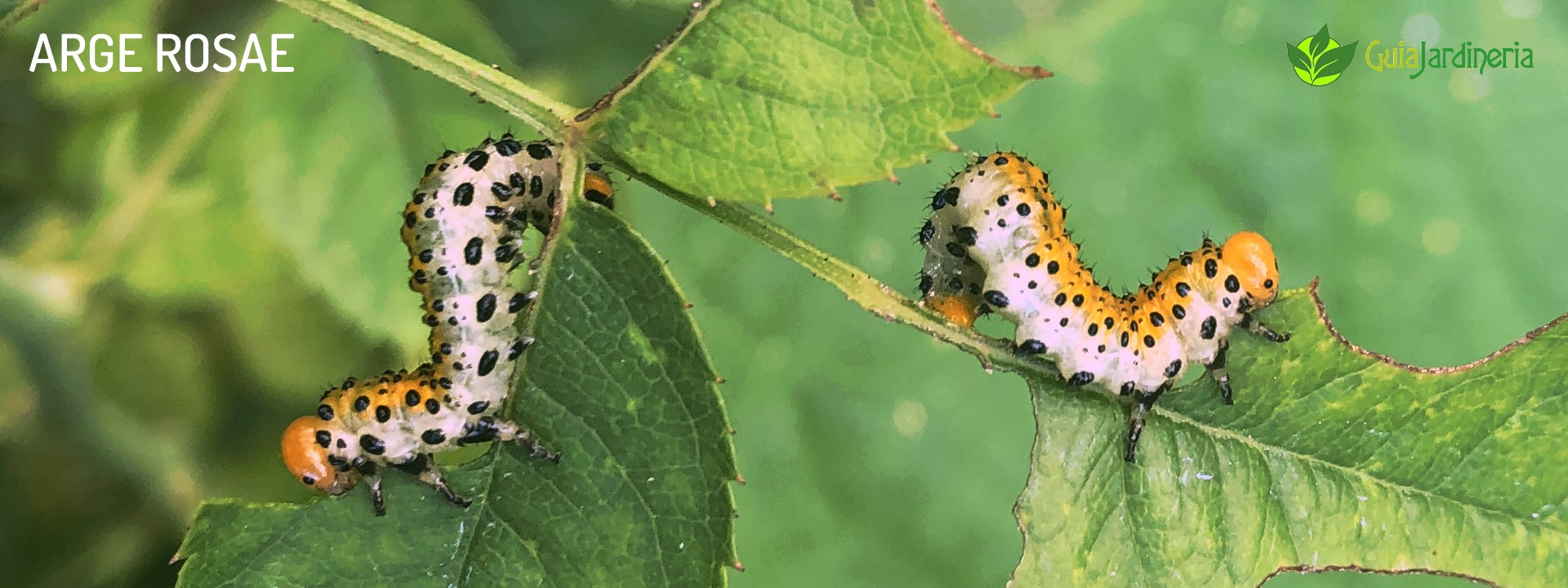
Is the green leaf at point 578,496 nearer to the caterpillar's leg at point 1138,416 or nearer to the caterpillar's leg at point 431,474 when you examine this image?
the caterpillar's leg at point 431,474

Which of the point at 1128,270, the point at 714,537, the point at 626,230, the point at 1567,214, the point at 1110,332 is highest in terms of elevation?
the point at 1567,214

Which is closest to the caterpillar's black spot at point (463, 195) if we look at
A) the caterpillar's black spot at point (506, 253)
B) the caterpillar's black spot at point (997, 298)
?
the caterpillar's black spot at point (506, 253)

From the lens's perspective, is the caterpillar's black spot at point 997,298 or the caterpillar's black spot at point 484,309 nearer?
the caterpillar's black spot at point 484,309

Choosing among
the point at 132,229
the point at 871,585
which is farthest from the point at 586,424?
the point at 132,229

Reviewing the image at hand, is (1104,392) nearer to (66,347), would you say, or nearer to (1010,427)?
(1010,427)

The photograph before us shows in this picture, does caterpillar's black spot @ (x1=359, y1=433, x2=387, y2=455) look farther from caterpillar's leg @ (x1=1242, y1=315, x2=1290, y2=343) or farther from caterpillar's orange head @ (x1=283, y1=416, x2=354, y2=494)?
caterpillar's leg @ (x1=1242, y1=315, x2=1290, y2=343)

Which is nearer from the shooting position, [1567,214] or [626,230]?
[626,230]

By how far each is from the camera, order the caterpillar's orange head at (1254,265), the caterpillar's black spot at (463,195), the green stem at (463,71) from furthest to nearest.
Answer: the caterpillar's orange head at (1254,265) < the caterpillar's black spot at (463,195) < the green stem at (463,71)
